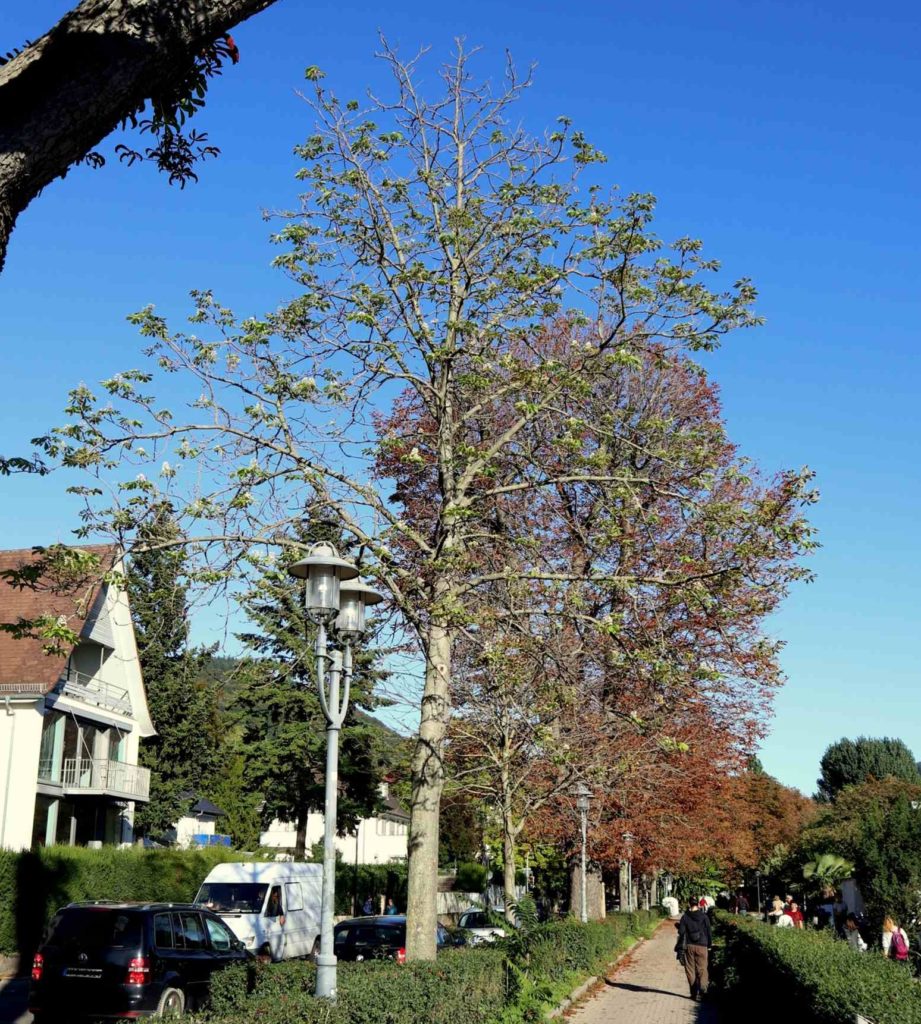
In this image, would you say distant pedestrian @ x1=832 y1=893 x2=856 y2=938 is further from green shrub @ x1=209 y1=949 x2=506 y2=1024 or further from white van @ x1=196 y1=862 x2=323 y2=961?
green shrub @ x1=209 y1=949 x2=506 y2=1024

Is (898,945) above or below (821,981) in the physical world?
below

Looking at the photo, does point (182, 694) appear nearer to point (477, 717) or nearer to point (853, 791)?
point (477, 717)

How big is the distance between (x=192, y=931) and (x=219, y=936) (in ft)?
3.04

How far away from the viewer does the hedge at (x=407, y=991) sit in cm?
823

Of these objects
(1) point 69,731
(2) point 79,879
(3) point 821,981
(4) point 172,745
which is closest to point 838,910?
(4) point 172,745

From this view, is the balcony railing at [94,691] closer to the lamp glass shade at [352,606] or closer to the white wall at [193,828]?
the lamp glass shade at [352,606]

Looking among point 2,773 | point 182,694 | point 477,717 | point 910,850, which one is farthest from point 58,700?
point 910,850

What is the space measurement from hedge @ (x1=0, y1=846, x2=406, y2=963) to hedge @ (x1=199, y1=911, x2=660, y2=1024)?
13.5 metres

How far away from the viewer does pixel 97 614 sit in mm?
33281

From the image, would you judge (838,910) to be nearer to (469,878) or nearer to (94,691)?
(469,878)

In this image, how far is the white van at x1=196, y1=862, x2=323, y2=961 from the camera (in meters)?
21.9

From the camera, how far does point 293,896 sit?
928 inches

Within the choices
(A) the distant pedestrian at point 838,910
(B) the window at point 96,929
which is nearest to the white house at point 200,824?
(A) the distant pedestrian at point 838,910

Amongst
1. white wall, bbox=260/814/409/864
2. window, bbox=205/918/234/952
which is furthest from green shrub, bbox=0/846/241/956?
white wall, bbox=260/814/409/864
